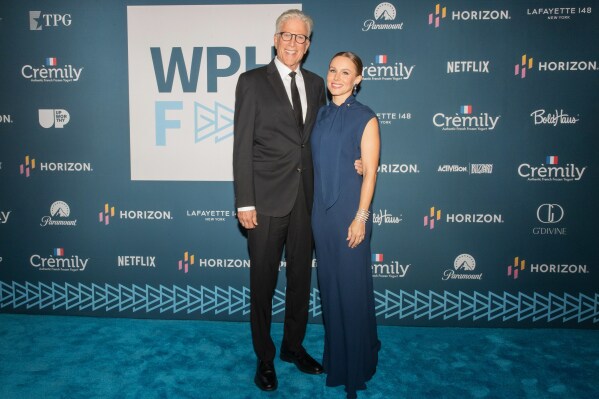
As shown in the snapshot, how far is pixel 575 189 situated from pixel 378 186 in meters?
1.43

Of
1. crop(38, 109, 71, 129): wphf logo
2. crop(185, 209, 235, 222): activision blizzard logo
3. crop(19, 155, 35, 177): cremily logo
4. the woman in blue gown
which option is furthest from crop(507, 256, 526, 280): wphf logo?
crop(19, 155, 35, 177): cremily logo

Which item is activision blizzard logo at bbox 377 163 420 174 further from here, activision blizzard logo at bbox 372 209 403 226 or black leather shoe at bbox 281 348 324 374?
black leather shoe at bbox 281 348 324 374

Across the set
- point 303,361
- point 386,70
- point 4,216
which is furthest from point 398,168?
point 4,216

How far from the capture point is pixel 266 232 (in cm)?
247

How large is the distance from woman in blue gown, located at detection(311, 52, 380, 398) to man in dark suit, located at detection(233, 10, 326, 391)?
0.15 meters

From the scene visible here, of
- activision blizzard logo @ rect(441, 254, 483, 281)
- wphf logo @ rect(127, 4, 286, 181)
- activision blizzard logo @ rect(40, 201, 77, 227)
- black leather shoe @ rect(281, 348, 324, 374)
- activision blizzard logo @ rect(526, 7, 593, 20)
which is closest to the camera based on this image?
black leather shoe @ rect(281, 348, 324, 374)

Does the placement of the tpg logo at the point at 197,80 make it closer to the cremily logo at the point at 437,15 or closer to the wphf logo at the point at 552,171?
the cremily logo at the point at 437,15

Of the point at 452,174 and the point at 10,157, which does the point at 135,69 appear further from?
the point at 452,174

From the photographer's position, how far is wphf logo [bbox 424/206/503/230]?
3250 mm

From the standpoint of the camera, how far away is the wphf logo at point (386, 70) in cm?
317

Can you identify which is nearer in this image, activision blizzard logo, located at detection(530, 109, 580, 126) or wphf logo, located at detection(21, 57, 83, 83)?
activision blizzard logo, located at detection(530, 109, 580, 126)

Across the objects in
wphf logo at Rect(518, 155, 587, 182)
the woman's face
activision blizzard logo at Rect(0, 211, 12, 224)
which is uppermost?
the woman's face

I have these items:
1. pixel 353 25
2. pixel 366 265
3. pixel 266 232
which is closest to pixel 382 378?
pixel 366 265

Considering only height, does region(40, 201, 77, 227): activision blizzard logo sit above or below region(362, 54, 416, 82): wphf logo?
below
